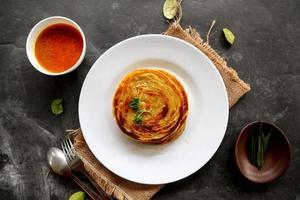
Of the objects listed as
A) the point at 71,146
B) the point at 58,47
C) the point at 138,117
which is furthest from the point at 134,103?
the point at 58,47

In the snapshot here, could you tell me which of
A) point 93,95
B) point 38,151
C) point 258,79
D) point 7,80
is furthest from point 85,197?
point 258,79

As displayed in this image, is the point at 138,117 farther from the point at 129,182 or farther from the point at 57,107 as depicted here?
the point at 57,107

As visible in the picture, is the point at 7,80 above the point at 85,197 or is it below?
above

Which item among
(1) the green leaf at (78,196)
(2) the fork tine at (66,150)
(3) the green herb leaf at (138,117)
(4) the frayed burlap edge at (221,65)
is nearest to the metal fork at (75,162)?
(2) the fork tine at (66,150)

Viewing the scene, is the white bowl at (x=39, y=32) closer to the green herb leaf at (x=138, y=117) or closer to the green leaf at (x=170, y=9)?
the green herb leaf at (x=138, y=117)

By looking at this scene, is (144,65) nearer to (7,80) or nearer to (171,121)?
(171,121)

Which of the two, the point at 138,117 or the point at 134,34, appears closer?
the point at 138,117
